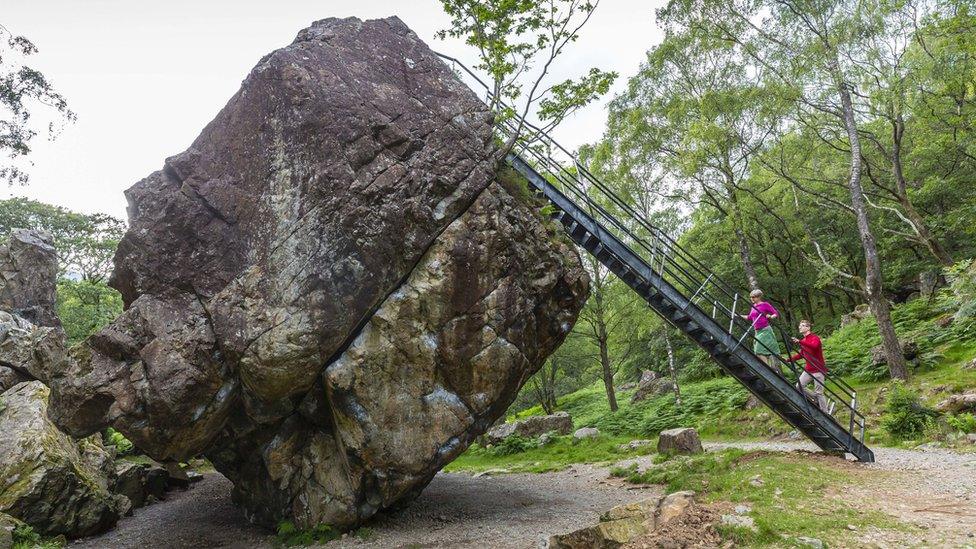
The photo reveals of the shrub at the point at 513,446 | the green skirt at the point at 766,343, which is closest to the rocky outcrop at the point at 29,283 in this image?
the shrub at the point at 513,446

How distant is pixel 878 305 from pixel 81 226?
49.9 m

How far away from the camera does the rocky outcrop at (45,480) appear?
1193 centimetres

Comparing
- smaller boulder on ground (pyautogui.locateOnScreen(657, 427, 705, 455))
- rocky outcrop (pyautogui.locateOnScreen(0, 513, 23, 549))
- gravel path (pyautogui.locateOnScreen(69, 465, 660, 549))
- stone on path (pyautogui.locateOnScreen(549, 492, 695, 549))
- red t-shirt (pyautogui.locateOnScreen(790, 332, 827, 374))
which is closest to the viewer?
stone on path (pyautogui.locateOnScreen(549, 492, 695, 549))

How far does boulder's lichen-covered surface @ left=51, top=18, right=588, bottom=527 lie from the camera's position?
10.5 m

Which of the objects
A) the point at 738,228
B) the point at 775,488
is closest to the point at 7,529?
the point at 775,488

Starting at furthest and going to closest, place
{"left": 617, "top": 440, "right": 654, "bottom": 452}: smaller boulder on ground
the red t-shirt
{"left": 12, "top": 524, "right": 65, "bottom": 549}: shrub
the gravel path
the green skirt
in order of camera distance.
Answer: {"left": 617, "top": 440, "right": 654, "bottom": 452}: smaller boulder on ground < the green skirt < the red t-shirt < the gravel path < {"left": 12, "top": 524, "right": 65, "bottom": 549}: shrub

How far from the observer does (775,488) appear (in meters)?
9.75

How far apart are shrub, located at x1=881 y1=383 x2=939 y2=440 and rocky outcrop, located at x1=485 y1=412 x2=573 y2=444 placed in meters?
13.1

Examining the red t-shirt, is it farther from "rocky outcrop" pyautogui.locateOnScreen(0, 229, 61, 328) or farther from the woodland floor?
"rocky outcrop" pyautogui.locateOnScreen(0, 229, 61, 328)

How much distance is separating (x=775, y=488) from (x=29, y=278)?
112 ft

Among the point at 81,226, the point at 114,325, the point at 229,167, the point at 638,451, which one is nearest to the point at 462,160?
the point at 229,167

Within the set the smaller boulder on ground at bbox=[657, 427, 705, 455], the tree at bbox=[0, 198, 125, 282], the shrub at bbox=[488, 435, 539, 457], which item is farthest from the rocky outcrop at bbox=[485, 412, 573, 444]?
the tree at bbox=[0, 198, 125, 282]

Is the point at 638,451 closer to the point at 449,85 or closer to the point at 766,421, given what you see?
the point at 766,421

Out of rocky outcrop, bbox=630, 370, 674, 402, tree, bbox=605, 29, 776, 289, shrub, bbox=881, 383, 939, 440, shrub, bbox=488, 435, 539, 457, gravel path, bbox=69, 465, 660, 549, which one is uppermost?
tree, bbox=605, 29, 776, 289
